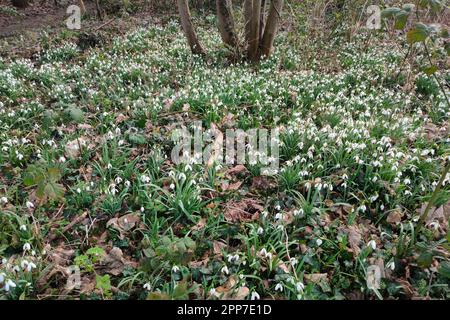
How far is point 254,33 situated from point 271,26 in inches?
13.3

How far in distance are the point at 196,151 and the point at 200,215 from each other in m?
0.85

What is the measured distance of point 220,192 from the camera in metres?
3.33

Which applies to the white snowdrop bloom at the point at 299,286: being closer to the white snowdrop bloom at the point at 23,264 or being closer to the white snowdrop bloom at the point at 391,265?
the white snowdrop bloom at the point at 391,265

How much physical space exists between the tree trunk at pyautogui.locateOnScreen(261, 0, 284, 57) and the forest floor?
3.60 feet

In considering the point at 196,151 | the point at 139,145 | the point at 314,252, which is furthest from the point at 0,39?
the point at 314,252

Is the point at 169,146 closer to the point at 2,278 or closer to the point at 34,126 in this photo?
the point at 34,126

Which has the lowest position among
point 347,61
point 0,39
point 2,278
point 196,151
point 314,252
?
point 314,252

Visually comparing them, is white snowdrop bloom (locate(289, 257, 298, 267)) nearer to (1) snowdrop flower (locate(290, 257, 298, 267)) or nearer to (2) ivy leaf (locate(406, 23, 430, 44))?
(1) snowdrop flower (locate(290, 257, 298, 267))

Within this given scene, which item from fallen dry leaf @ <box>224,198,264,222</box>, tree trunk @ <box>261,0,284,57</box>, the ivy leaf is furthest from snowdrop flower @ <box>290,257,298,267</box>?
tree trunk @ <box>261,0,284,57</box>

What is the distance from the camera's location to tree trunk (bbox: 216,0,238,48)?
6.52m

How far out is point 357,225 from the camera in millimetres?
2977

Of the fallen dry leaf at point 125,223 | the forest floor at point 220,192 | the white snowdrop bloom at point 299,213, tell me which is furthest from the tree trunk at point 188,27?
the white snowdrop bloom at point 299,213

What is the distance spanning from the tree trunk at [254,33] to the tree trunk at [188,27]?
0.99 meters

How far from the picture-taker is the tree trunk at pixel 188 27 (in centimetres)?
652
